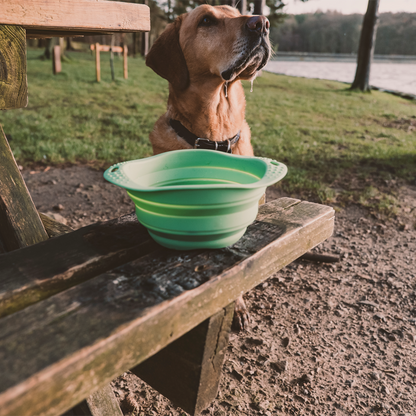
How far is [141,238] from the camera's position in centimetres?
120

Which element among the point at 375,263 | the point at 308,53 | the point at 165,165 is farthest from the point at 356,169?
the point at 308,53

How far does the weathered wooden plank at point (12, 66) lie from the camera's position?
1.31 meters

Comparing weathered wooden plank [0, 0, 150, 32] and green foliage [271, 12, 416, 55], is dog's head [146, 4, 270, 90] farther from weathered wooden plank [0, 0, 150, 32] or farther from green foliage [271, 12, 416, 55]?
green foliage [271, 12, 416, 55]

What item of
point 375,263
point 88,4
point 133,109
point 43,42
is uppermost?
point 43,42

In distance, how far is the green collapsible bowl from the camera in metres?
0.96

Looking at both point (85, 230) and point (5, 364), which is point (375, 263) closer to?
point (85, 230)

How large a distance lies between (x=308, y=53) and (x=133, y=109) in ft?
202

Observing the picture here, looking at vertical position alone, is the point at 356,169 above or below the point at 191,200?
below

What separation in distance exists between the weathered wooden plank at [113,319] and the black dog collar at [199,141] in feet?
4.10

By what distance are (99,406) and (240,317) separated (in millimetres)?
999

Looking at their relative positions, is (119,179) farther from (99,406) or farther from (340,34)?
(340,34)

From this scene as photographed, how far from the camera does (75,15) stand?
1418mm

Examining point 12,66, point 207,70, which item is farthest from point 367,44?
point 12,66

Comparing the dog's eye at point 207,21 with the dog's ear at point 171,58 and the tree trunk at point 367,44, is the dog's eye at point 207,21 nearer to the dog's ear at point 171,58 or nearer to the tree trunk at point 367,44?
the dog's ear at point 171,58
